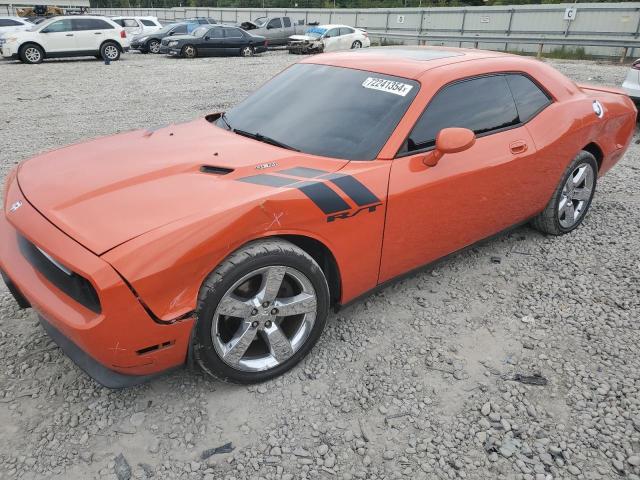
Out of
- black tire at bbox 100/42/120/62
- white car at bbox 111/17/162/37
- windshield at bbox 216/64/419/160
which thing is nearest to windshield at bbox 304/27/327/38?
black tire at bbox 100/42/120/62

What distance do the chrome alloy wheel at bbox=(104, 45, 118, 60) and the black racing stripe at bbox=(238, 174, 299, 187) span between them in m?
16.9

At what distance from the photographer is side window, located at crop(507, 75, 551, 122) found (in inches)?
135

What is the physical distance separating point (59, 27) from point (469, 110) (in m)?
17.1

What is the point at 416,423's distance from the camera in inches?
89.5

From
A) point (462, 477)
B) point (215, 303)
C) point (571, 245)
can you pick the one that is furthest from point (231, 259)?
point (571, 245)

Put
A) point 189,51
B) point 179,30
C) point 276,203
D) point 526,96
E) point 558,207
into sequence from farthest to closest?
1. point 179,30
2. point 189,51
3. point 558,207
4. point 526,96
5. point 276,203

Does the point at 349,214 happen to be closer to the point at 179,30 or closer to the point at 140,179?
the point at 140,179

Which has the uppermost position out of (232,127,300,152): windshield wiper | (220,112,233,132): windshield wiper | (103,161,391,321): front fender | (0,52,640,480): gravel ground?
(220,112,233,132): windshield wiper

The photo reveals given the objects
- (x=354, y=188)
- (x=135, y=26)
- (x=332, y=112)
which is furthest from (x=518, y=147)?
(x=135, y=26)

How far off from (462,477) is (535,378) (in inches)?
31.6

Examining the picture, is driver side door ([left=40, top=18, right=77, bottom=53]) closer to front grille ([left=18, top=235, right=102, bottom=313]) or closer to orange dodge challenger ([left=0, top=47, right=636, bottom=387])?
orange dodge challenger ([left=0, top=47, right=636, bottom=387])

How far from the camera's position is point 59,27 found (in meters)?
15.9

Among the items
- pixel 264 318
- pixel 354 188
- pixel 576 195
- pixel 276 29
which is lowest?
pixel 264 318

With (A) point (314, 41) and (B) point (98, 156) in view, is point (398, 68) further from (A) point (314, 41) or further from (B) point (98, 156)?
(A) point (314, 41)
